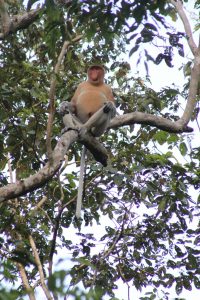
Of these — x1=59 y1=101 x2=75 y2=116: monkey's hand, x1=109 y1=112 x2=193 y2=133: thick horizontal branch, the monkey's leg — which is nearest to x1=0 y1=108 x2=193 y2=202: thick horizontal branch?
x1=109 y1=112 x2=193 y2=133: thick horizontal branch

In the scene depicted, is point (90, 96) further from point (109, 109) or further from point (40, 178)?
point (40, 178)

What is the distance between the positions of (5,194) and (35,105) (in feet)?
6.79

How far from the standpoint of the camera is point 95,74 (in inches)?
193

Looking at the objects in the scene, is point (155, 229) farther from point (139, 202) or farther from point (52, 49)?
point (52, 49)

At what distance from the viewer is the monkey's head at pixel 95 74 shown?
4863 mm

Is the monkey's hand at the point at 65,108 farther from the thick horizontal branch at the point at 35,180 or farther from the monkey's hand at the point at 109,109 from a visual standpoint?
the thick horizontal branch at the point at 35,180

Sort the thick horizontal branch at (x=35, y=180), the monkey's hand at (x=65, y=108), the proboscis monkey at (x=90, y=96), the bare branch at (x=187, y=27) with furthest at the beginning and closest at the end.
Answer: the proboscis monkey at (x=90, y=96)
the monkey's hand at (x=65, y=108)
the bare branch at (x=187, y=27)
the thick horizontal branch at (x=35, y=180)

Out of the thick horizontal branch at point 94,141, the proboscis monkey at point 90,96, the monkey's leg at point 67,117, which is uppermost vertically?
the proboscis monkey at point 90,96

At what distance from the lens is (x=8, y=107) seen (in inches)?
142

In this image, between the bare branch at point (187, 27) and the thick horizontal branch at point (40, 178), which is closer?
the thick horizontal branch at point (40, 178)

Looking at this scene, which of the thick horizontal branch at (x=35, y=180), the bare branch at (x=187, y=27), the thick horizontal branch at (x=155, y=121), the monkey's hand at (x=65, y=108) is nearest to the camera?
the thick horizontal branch at (x=35, y=180)

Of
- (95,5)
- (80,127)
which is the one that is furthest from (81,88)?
(95,5)

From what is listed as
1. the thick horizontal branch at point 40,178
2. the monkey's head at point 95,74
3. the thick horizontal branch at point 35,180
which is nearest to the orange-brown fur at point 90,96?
the monkey's head at point 95,74

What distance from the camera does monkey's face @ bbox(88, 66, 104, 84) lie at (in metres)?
4.87
